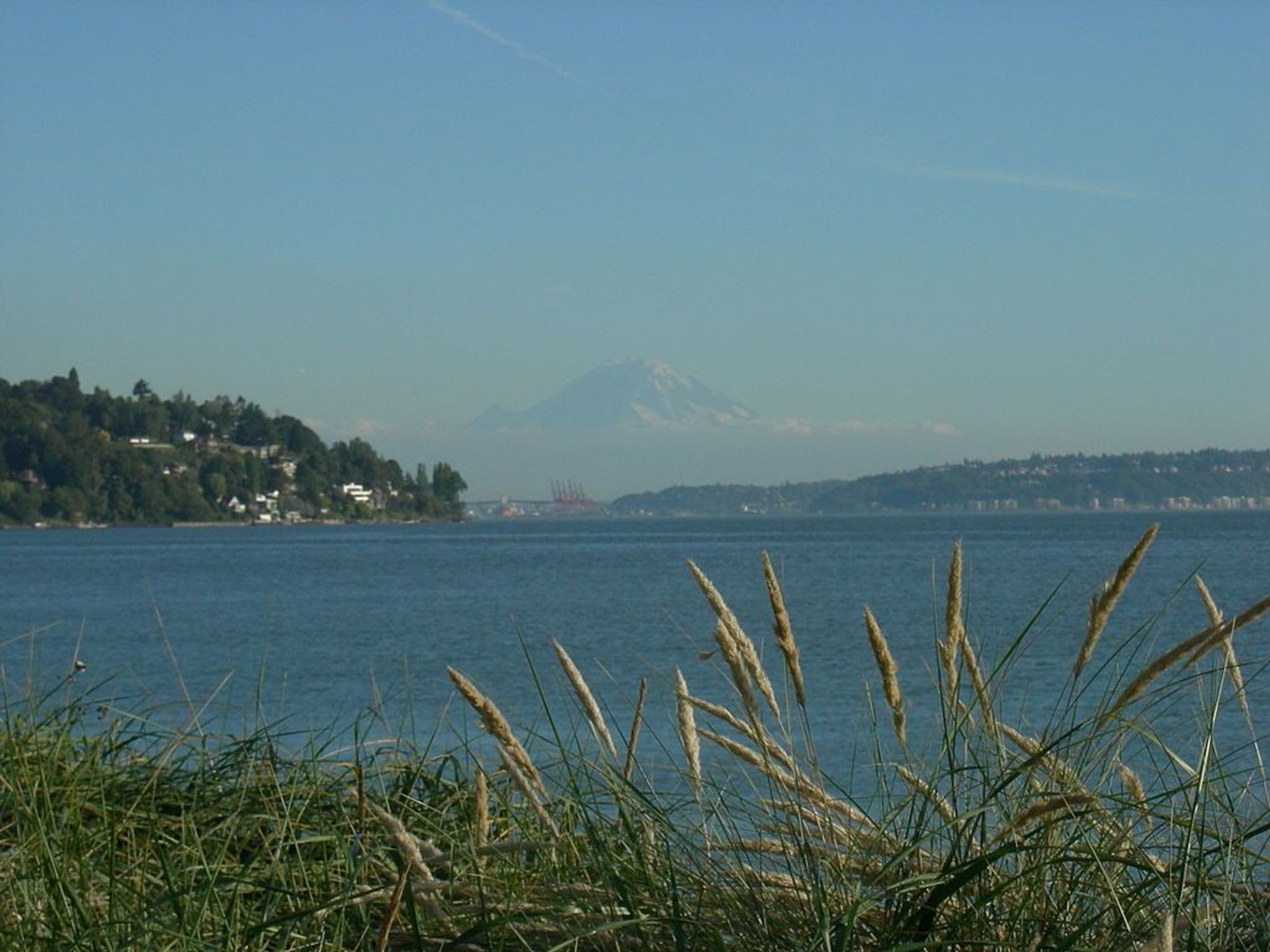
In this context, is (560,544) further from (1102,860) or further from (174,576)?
(1102,860)

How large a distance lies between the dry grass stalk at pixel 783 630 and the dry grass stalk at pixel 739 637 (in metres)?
0.05

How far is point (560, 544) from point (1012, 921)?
454 feet

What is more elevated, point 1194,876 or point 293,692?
point 1194,876

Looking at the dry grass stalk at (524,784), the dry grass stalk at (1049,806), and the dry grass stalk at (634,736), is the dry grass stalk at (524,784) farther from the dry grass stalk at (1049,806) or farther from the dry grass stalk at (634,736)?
the dry grass stalk at (1049,806)

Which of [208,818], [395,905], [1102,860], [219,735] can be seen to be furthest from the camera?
[219,735]

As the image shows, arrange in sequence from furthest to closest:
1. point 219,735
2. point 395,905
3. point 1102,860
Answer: point 219,735, point 1102,860, point 395,905

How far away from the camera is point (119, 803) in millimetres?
5668

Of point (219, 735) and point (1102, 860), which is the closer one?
point (1102, 860)

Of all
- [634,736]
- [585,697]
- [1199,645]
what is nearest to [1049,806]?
[1199,645]

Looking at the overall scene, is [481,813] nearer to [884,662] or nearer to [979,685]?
[884,662]

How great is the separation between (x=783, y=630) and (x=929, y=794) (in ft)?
1.62

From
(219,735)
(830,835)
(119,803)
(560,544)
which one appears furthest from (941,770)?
(560,544)

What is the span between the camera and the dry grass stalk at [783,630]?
295cm

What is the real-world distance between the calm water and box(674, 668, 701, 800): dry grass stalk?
0.52 feet
